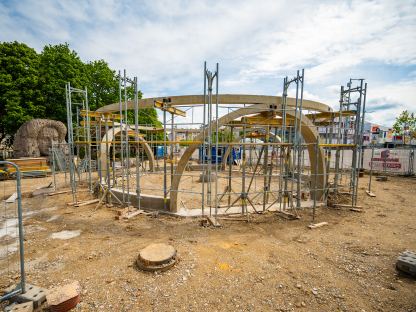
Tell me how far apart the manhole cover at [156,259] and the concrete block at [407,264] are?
4837 mm

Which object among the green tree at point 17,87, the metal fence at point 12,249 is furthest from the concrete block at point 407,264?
the green tree at point 17,87

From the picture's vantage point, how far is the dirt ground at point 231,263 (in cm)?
373

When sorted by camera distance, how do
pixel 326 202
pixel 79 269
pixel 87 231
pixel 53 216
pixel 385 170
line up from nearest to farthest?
pixel 79 269, pixel 87 231, pixel 53 216, pixel 326 202, pixel 385 170

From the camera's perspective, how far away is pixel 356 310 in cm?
353

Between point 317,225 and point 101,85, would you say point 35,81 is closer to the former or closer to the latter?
point 101,85

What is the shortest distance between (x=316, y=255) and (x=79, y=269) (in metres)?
5.48

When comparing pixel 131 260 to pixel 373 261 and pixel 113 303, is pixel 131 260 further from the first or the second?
pixel 373 261

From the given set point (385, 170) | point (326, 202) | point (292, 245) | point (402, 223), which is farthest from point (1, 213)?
point (385, 170)

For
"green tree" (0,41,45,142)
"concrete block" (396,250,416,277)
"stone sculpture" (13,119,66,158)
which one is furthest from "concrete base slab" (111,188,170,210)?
"green tree" (0,41,45,142)

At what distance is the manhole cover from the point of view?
4.50 meters

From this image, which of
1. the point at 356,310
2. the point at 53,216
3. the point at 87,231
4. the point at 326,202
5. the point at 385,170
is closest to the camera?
the point at 356,310

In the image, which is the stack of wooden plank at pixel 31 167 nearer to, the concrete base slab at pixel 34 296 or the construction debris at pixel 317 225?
the concrete base slab at pixel 34 296

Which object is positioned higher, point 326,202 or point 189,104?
point 189,104

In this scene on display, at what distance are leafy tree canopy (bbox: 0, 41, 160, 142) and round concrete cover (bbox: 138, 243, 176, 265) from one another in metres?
13.8
